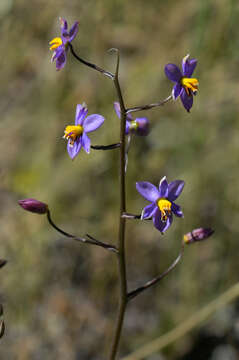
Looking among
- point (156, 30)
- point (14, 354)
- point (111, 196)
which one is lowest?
point (14, 354)

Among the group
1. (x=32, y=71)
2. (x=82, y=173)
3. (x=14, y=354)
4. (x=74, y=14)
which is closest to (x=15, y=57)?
(x=32, y=71)

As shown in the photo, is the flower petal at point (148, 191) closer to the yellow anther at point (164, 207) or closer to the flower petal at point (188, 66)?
the yellow anther at point (164, 207)

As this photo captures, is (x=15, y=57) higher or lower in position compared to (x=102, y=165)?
higher

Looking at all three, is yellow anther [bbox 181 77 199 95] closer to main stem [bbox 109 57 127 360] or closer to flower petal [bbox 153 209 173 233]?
main stem [bbox 109 57 127 360]

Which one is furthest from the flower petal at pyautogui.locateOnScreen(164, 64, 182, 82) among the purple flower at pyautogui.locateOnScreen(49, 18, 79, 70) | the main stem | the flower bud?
the flower bud

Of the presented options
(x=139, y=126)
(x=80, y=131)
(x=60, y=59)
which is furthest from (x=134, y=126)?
(x=60, y=59)

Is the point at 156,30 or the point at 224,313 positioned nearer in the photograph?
the point at 224,313

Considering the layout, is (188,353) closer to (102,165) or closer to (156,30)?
(102,165)
